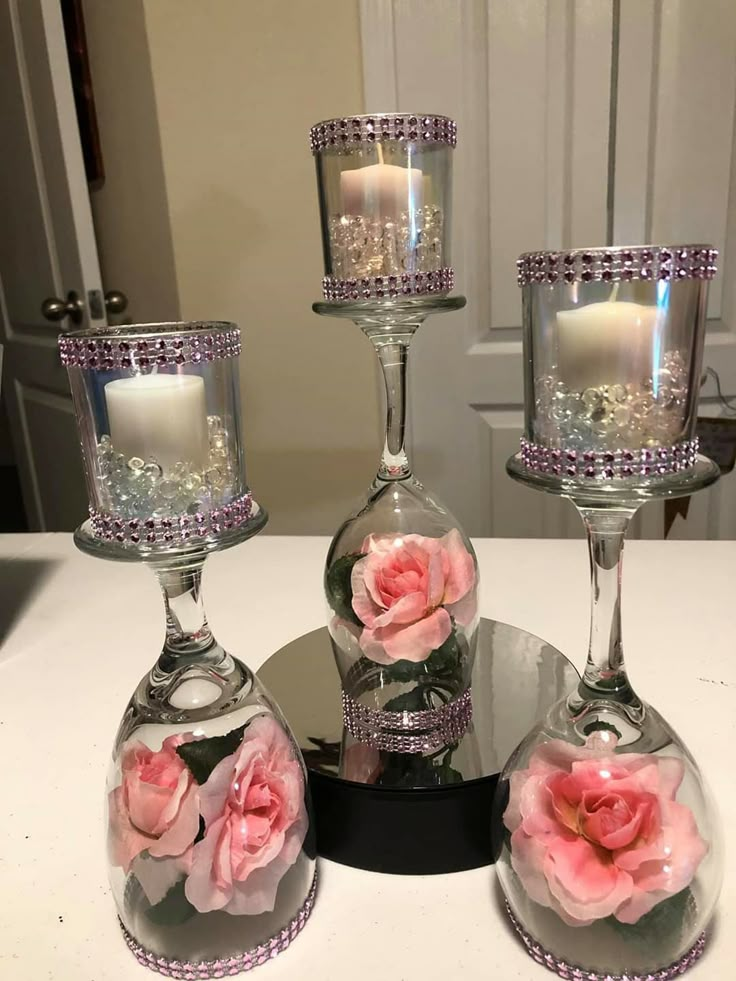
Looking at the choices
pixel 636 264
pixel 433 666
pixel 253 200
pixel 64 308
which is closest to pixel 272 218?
pixel 253 200

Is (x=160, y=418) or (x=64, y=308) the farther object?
(x=64, y=308)

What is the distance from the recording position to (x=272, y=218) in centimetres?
153

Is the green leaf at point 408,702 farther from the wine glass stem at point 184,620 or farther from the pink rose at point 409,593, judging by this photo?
the wine glass stem at point 184,620

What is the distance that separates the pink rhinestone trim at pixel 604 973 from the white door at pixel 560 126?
4.06 feet

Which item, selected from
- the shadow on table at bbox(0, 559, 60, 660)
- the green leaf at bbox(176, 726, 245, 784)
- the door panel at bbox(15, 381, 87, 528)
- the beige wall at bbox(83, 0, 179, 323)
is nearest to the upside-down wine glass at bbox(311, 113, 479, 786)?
the green leaf at bbox(176, 726, 245, 784)

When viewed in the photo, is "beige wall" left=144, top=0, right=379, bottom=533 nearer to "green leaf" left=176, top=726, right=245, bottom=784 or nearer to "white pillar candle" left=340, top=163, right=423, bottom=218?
"white pillar candle" left=340, top=163, right=423, bottom=218

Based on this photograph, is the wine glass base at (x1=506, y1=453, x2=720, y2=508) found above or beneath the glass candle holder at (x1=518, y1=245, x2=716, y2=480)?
beneath

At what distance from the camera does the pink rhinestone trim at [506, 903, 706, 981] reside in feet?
1.26

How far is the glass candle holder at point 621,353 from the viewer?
0.33 metres

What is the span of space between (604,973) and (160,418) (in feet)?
1.10

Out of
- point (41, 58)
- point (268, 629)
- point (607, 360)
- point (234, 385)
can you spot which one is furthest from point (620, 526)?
point (41, 58)

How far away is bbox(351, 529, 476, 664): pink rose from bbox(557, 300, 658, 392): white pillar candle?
7.9 inches

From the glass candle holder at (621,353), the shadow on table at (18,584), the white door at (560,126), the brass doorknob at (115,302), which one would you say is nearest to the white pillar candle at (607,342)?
the glass candle holder at (621,353)

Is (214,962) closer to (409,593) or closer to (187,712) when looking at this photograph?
(187,712)
